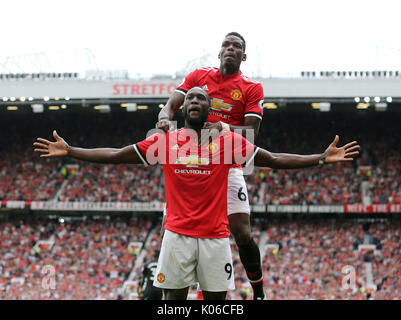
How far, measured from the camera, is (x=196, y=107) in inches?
205

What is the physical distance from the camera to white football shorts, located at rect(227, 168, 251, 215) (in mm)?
6684

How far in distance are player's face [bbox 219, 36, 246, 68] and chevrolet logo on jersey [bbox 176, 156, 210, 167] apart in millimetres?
1861

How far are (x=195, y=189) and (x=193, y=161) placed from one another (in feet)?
0.87

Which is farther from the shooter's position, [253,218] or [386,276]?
[253,218]

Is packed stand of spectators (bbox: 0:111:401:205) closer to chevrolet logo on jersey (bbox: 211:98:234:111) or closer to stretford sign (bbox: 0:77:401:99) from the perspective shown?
stretford sign (bbox: 0:77:401:99)

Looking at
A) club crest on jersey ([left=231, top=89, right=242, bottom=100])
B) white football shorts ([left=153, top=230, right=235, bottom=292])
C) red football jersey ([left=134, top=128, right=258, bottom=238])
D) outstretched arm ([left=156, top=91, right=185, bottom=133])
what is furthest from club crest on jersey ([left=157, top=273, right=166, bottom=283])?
club crest on jersey ([left=231, top=89, right=242, bottom=100])

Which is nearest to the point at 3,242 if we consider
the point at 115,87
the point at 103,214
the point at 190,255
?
the point at 103,214

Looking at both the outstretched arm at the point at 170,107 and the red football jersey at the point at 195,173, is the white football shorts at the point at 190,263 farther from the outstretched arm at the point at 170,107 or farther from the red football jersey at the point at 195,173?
the outstretched arm at the point at 170,107

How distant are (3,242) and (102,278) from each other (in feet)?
25.1

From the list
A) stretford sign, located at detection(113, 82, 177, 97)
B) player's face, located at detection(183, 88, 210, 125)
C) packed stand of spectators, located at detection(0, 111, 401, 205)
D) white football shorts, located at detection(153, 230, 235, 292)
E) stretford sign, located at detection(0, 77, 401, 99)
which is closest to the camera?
white football shorts, located at detection(153, 230, 235, 292)

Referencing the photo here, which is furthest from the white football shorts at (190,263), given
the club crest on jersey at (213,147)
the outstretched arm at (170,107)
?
the outstretched arm at (170,107)

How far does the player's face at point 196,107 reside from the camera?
5195mm

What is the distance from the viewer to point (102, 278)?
26688 mm
